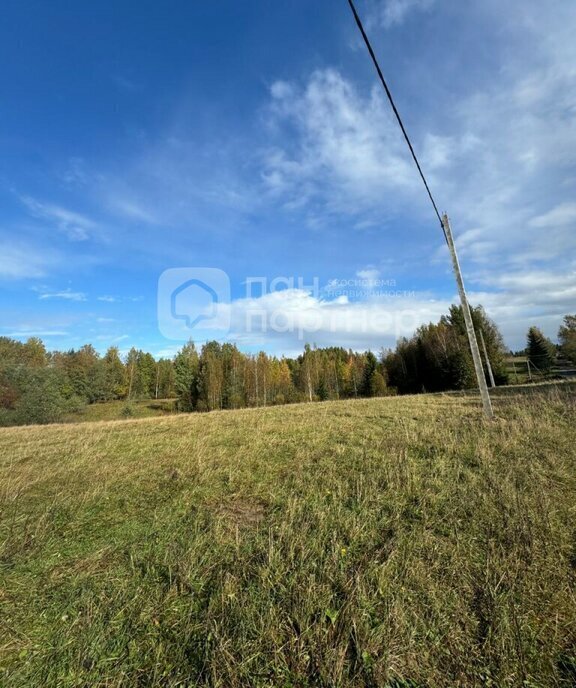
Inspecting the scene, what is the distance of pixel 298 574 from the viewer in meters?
2.91

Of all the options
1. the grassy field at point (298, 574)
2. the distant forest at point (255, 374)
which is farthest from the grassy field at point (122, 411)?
the grassy field at point (298, 574)

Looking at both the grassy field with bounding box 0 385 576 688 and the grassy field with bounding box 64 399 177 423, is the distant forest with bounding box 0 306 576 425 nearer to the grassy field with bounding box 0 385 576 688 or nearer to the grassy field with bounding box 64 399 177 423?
the grassy field with bounding box 64 399 177 423

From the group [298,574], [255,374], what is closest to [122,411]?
[255,374]

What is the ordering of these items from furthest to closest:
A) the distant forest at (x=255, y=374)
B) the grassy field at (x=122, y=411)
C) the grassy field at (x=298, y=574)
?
the grassy field at (x=122, y=411) < the distant forest at (x=255, y=374) < the grassy field at (x=298, y=574)

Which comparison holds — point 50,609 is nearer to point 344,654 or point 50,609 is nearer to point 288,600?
point 288,600

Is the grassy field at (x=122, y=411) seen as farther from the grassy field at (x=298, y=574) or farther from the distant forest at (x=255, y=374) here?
the grassy field at (x=298, y=574)

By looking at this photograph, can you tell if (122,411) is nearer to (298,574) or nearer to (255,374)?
(255,374)

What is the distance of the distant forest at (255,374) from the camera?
37531 mm

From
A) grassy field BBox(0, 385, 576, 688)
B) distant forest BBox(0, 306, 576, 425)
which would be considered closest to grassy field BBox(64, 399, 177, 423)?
distant forest BBox(0, 306, 576, 425)

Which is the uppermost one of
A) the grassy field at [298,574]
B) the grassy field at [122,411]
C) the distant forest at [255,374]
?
the distant forest at [255,374]

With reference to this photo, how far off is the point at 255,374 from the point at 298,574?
4506 centimetres

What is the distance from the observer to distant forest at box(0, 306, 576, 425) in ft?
123

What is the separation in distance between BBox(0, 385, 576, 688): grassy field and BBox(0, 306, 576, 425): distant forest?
1441 inches

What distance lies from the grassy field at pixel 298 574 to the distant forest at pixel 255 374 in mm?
36596
